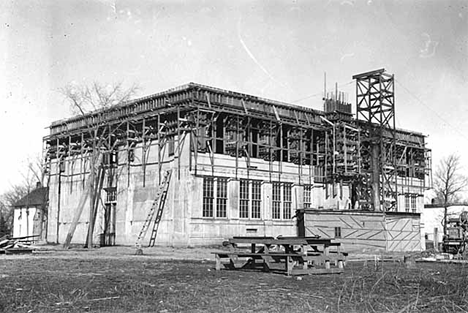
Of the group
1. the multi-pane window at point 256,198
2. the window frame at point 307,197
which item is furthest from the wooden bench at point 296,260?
the window frame at point 307,197

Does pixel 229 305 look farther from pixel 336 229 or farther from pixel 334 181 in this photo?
pixel 334 181

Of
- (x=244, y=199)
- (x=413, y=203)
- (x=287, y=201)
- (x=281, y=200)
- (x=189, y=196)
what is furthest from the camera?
(x=413, y=203)

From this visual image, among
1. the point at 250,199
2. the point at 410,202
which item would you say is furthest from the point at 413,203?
the point at 250,199

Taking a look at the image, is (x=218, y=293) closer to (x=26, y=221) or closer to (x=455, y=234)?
(x=455, y=234)

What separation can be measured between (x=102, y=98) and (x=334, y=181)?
1930cm

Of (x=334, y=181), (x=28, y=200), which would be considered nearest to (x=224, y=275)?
(x=334, y=181)

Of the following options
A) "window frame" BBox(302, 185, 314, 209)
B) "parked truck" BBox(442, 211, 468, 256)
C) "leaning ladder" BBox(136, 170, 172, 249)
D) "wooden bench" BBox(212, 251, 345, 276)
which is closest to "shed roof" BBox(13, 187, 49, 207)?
"leaning ladder" BBox(136, 170, 172, 249)

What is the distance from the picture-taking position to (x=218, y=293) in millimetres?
12070

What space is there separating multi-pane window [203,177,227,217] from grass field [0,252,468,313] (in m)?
21.4

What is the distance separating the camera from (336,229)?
1555 inches

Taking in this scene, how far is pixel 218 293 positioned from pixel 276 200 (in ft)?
100

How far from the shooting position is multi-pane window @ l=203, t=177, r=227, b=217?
124 ft

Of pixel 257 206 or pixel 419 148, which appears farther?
pixel 419 148

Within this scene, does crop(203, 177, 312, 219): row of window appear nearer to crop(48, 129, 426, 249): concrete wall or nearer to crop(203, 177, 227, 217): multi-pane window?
crop(203, 177, 227, 217): multi-pane window
